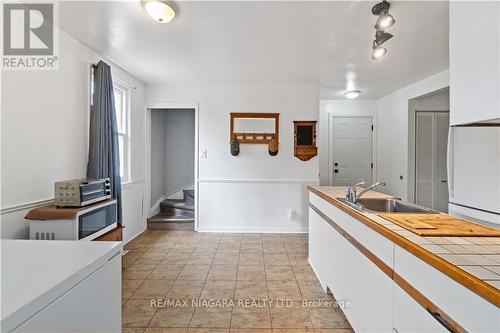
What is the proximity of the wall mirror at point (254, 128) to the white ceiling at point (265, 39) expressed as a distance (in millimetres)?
617

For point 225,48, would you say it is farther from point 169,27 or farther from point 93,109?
point 93,109

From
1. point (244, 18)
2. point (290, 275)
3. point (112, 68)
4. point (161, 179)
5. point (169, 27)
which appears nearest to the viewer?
point (244, 18)

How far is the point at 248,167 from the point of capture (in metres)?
4.48

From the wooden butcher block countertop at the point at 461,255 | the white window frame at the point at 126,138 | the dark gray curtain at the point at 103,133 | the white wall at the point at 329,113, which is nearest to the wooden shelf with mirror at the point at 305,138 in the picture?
the white wall at the point at 329,113

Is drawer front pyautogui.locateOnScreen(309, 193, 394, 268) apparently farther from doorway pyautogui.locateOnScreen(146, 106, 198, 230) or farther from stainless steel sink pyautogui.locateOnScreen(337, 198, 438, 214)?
doorway pyautogui.locateOnScreen(146, 106, 198, 230)

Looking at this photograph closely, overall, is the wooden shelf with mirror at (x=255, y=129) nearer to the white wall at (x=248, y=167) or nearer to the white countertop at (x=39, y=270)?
the white wall at (x=248, y=167)

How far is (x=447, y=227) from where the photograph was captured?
4.30 feet

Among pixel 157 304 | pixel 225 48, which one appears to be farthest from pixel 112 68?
pixel 157 304

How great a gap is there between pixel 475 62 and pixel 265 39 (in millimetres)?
1928

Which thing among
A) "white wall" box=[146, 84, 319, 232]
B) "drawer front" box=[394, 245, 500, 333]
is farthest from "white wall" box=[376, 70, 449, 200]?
"drawer front" box=[394, 245, 500, 333]

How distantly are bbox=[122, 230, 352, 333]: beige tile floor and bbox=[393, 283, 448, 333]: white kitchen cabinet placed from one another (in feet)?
2.94

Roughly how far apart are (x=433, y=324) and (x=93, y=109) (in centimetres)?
326

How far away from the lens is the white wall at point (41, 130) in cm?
194

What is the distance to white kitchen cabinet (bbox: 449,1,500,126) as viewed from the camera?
3.31 ft
